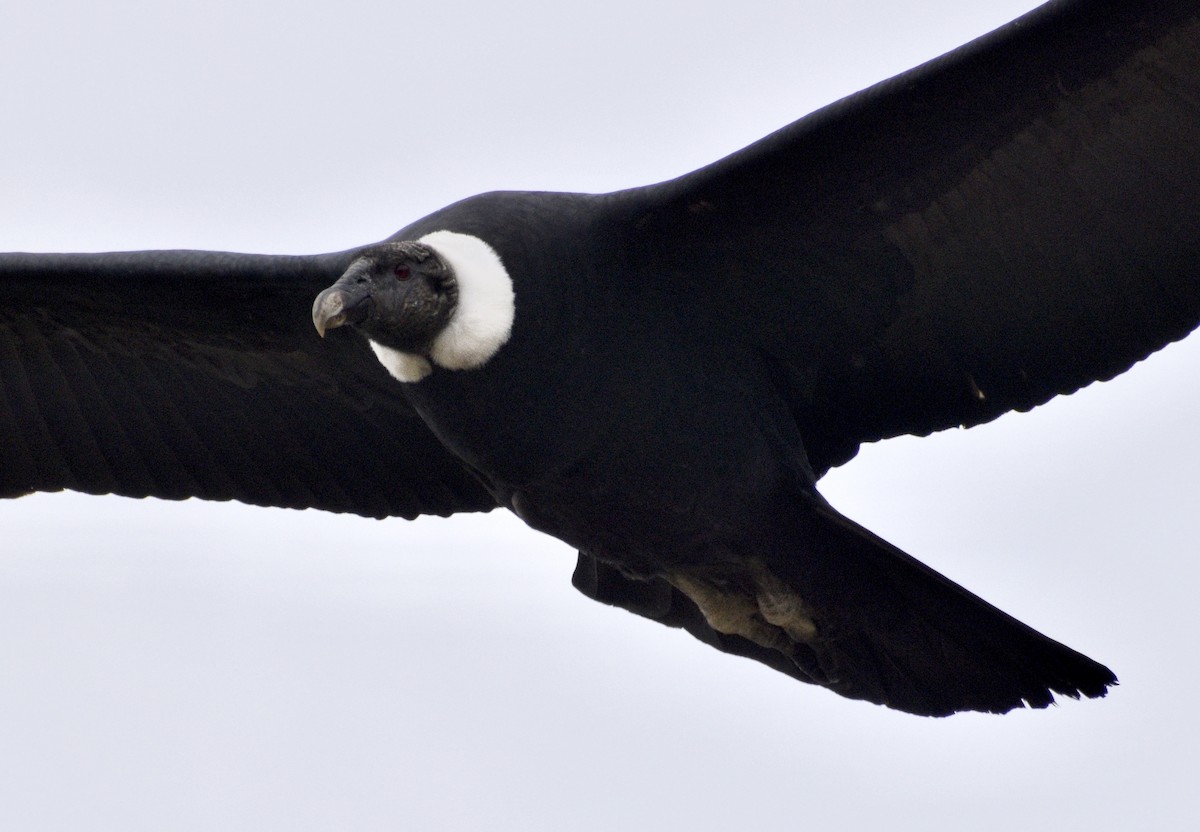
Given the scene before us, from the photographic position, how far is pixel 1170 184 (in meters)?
8.21

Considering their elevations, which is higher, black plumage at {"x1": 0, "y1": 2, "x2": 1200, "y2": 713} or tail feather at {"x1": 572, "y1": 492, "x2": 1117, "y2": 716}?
black plumage at {"x1": 0, "y1": 2, "x2": 1200, "y2": 713}

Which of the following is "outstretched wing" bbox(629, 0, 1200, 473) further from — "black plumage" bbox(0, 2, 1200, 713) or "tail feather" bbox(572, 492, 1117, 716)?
"tail feather" bbox(572, 492, 1117, 716)

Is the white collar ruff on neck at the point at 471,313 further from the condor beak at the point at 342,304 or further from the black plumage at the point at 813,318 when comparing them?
the condor beak at the point at 342,304

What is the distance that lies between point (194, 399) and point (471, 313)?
2212 millimetres

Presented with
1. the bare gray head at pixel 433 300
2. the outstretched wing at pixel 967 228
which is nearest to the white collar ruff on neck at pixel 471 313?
the bare gray head at pixel 433 300

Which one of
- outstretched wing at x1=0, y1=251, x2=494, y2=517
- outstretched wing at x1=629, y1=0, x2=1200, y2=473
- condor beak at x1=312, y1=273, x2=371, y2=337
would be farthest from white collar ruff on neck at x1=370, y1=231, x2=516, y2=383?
outstretched wing at x1=0, y1=251, x2=494, y2=517

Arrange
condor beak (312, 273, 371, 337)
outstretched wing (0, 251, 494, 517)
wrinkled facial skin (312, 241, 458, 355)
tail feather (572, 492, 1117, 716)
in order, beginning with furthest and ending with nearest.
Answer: outstretched wing (0, 251, 494, 517)
tail feather (572, 492, 1117, 716)
wrinkled facial skin (312, 241, 458, 355)
condor beak (312, 273, 371, 337)

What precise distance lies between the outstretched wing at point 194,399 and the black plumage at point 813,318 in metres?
0.03

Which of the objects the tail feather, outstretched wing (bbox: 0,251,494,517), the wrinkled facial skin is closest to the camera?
the wrinkled facial skin

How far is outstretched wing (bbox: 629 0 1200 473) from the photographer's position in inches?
Answer: 313

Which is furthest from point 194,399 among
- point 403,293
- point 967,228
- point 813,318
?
point 967,228

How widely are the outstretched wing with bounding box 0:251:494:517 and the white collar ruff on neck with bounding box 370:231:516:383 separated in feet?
2.99

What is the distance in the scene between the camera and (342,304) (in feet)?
26.2

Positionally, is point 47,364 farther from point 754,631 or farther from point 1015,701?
point 1015,701
